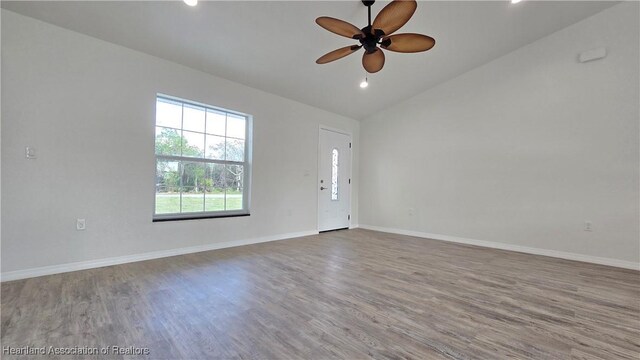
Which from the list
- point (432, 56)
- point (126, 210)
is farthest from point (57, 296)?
point (432, 56)

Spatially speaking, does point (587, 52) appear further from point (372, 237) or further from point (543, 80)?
point (372, 237)

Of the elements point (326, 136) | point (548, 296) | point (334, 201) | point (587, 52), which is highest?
point (587, 52)

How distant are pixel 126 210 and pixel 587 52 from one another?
6425 mm

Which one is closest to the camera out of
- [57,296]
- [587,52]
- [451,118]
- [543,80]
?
[57,296]

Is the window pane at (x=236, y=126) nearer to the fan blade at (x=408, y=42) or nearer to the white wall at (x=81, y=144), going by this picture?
the white wall at (x=81, y=144)

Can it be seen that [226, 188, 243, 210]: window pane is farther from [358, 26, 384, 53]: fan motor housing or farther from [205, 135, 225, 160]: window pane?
[358, 26, 384, 53]: fan motor housing

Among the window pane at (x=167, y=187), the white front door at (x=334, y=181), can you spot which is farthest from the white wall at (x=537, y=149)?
the window pane at (x=167, y=187)

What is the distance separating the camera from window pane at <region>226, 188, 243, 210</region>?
424cm

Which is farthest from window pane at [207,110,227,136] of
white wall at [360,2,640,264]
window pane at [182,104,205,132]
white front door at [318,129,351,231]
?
white wall at [360,2,640,264]

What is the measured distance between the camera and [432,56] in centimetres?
411

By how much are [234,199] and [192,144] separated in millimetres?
1062

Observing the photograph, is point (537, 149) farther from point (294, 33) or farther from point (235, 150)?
point (235, 150)

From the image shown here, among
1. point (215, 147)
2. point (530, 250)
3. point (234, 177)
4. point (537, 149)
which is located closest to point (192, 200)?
point (234, 177)

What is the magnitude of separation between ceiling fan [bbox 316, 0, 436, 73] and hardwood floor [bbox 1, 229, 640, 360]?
2304 mm
